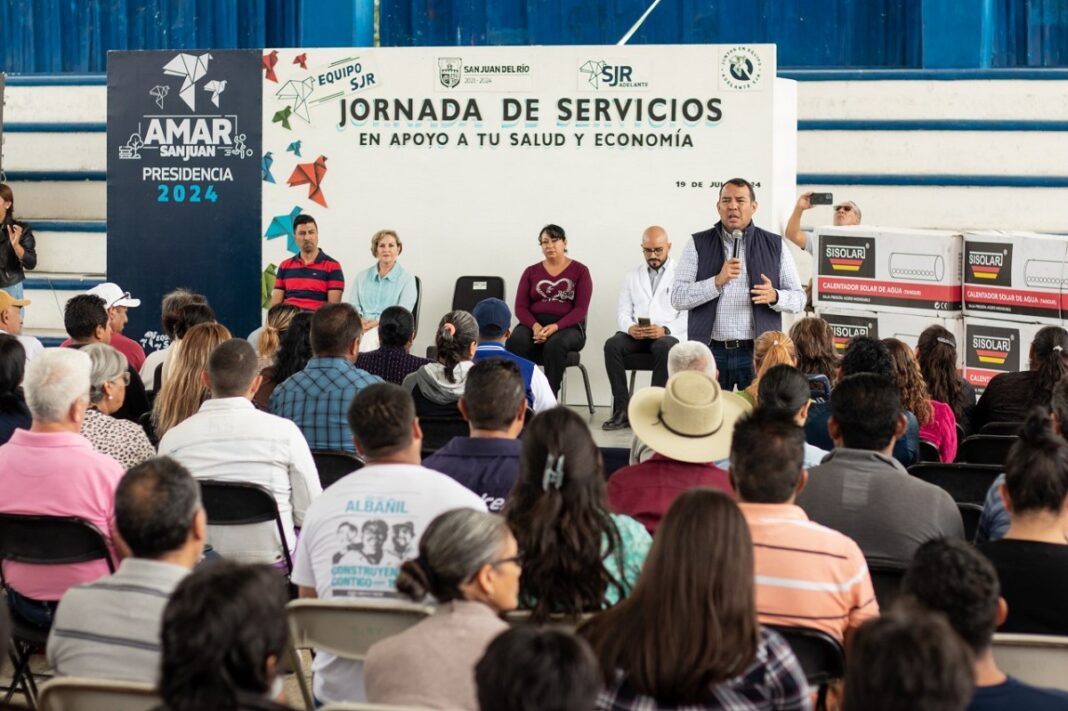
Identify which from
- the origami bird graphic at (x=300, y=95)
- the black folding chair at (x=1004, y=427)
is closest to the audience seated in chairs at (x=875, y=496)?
the black folding chair at (x=1004, y=427)

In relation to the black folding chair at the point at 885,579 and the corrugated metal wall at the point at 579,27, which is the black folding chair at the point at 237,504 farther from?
the corrugated metal wall at the point at 579,27

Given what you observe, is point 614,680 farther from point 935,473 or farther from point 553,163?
point 553,163

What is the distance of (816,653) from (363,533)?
97 centimetres

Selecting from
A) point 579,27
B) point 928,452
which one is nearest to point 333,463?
point 928,452

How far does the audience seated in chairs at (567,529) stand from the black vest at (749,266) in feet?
13.8

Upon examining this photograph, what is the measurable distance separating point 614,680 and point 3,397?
2894mm

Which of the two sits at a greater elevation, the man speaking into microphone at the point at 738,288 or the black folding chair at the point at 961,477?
the man speaking into microphone at the point at 738,288

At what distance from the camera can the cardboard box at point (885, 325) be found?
7.29 metres

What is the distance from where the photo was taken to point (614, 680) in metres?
2.10

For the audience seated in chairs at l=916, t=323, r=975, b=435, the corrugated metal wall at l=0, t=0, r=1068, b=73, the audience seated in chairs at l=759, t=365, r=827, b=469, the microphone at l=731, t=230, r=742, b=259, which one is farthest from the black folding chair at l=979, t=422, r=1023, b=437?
the corrugated metal wall at l=0, t=0, r=1068, b=73

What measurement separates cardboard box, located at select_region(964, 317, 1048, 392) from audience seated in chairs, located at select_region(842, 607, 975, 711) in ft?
18.6

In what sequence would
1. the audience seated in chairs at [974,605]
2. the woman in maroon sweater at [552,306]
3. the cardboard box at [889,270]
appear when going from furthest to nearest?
1. the woman in maroon sweater at [552,306]
2. the cardboard box at [889,270]
3. the audience seated in chairs at [974,605]

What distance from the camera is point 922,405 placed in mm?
4785

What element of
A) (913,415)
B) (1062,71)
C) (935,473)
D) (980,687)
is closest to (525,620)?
(980,687)
